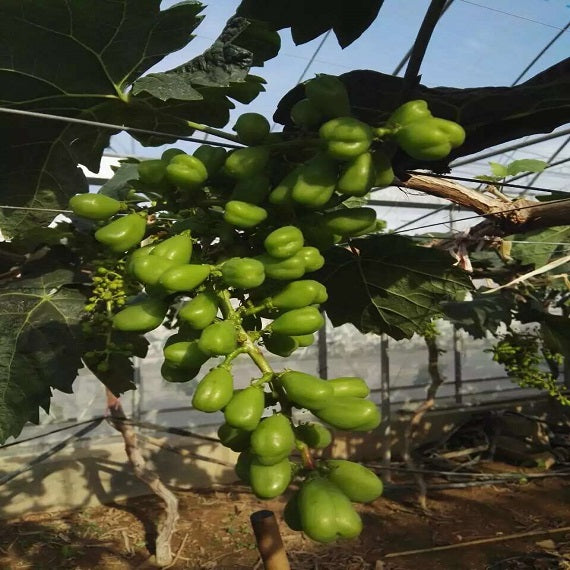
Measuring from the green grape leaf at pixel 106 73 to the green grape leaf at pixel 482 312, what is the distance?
107 inches

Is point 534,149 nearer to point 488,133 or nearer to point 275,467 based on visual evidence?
point 488,133

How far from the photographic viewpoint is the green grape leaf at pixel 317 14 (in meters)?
0.90

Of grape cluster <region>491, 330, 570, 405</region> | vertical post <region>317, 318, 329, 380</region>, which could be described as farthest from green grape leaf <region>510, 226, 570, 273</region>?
vertical post <region>317, 318, 329, 380</region>

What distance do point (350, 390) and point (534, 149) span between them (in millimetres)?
5226

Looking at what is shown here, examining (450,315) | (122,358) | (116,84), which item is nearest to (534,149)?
(450,315)

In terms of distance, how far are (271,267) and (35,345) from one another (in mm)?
900

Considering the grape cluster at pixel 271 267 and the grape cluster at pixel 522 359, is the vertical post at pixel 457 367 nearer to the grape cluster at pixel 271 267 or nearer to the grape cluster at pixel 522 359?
the grape cluster at pixel 522 359

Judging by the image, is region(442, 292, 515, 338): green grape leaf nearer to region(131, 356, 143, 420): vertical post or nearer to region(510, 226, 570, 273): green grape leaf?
region(510, 226, 570, 273): green grape leaf

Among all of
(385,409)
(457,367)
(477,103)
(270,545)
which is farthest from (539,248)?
(457,367)

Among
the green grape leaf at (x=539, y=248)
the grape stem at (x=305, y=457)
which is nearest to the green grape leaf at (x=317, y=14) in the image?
the grape stem at (x=305, y=457)

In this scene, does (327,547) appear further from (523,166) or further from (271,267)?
(271,267)

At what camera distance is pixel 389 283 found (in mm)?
1094

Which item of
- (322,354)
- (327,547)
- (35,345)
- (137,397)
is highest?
(35,345)

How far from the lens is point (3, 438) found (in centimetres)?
120
